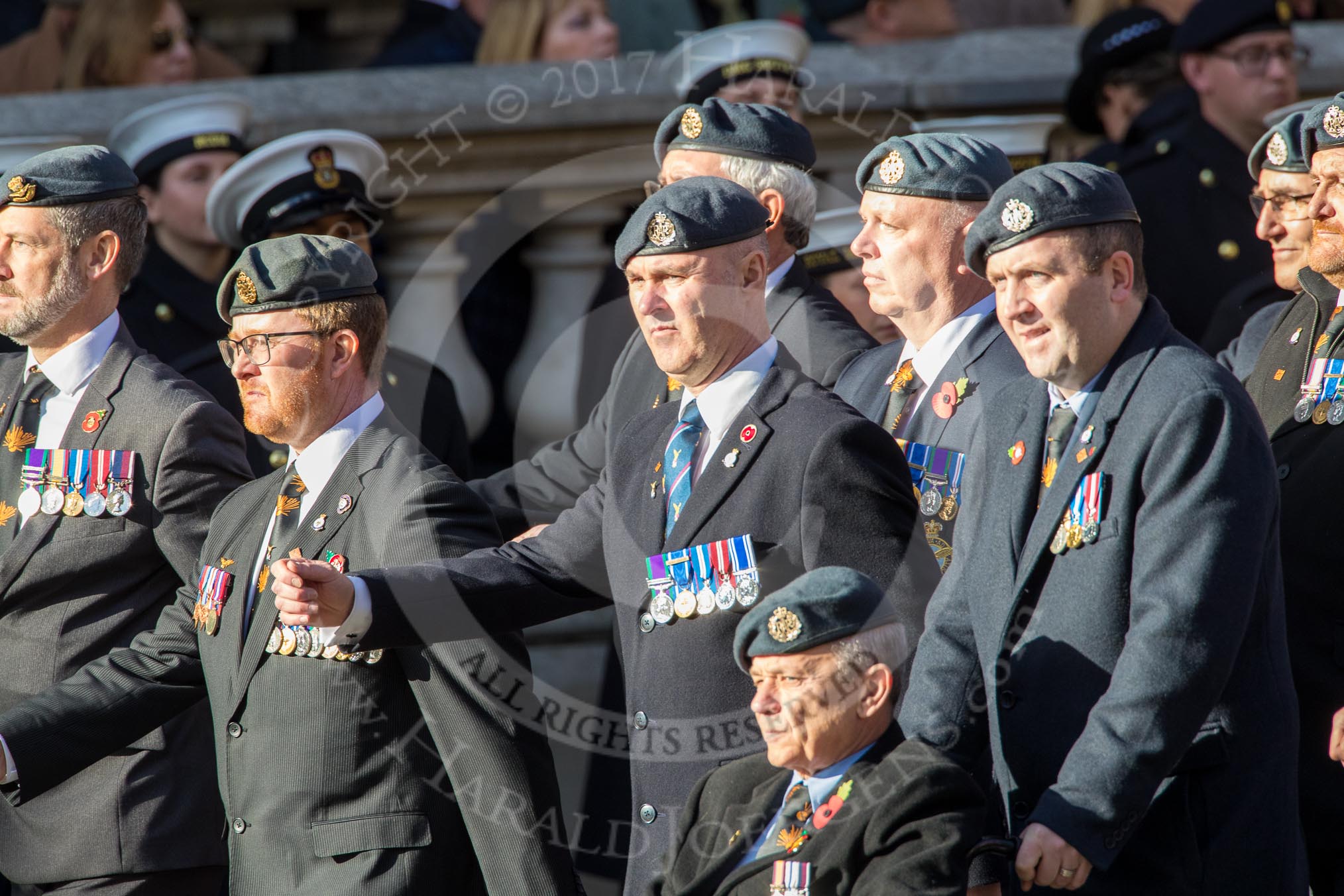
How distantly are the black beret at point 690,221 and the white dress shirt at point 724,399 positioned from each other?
241 mm

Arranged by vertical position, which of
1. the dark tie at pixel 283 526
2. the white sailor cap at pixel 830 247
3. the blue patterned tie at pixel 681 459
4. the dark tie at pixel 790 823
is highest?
the white sailor cap at pixel 830 247

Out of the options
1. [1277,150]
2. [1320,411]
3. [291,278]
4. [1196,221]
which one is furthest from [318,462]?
[1196,221]

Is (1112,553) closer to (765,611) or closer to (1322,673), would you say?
(765,611)

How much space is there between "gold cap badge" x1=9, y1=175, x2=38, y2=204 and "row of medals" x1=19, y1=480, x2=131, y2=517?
0.67 m

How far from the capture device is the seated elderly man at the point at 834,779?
361cm

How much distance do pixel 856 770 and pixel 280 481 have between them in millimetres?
1535

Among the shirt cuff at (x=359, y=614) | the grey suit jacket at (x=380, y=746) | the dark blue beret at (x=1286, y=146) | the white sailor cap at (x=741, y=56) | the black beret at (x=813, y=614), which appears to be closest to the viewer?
the black beret at (x=813, y=614)

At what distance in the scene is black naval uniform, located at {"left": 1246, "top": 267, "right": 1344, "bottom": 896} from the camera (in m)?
4.43

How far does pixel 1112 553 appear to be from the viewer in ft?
12.2

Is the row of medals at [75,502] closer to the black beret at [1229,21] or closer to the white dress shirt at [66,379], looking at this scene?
the white dress shirt at [66,379]

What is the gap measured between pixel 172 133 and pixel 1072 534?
3.78m

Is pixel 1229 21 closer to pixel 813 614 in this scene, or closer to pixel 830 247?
pixel 830 247

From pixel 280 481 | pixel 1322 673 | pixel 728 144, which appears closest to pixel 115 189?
pixel 280 481

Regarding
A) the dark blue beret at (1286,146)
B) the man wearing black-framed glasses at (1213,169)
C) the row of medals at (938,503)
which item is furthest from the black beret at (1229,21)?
the row of medals at (938,503)
